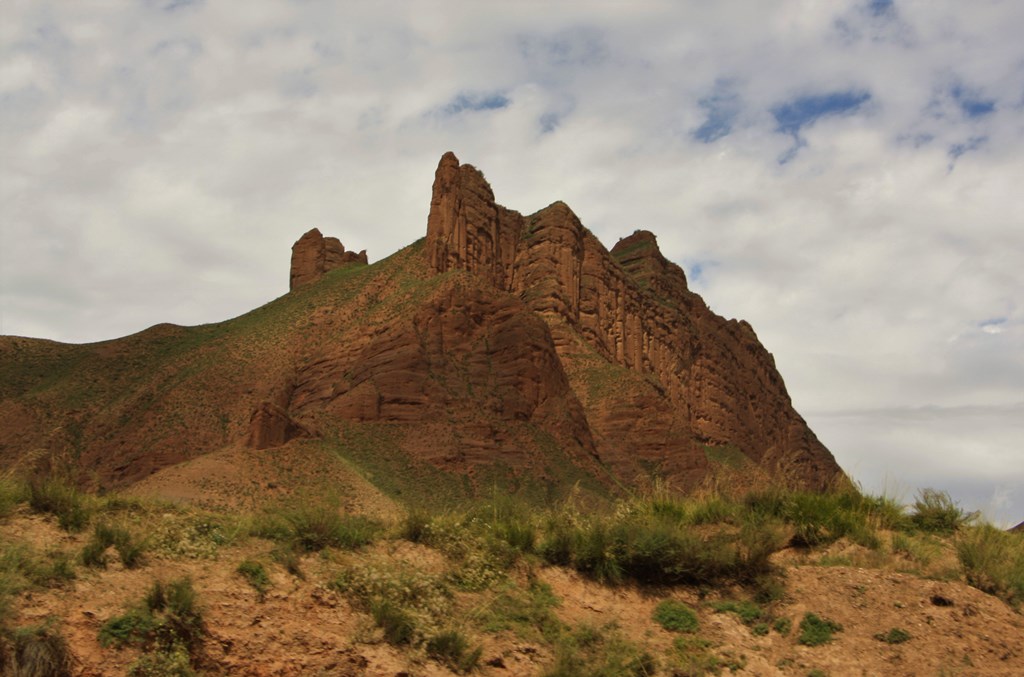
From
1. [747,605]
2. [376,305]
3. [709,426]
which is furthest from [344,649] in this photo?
[709,426]

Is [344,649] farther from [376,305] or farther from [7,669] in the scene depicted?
[376,305]

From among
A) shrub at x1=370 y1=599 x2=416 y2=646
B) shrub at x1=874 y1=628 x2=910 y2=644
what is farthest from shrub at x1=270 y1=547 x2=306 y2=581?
shrub at x1=874 y1=628 x2=910 y2=644

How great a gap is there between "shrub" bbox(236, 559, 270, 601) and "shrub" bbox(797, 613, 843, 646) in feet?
23.5

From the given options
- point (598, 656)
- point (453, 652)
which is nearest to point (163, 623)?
point (453, 652)

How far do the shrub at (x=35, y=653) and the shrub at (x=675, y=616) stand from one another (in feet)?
25.2

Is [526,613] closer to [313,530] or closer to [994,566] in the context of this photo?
[313,530]

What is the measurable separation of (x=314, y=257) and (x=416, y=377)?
47828 mm

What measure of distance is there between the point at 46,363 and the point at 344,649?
301 feet

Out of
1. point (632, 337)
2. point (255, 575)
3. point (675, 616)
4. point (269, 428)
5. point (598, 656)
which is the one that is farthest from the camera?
point (632, 337)

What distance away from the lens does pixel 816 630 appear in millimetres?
14016

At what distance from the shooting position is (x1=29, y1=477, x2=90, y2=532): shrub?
13750 mm

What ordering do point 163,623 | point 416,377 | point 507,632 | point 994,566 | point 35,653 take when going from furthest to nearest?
point 416,377 → point 994,566 → point 507,632 → point 163,623 → point 35,653

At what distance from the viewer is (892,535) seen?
17.0 m

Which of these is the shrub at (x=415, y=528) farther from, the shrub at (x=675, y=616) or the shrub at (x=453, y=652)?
the shrub at (x=675, y=616)
